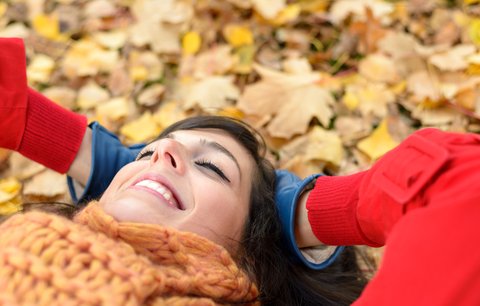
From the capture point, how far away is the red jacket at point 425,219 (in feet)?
2.74

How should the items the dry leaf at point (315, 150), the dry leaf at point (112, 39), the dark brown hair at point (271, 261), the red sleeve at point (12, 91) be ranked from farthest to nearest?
the dry leaf at point (112, 39)
the dry leaf at point (315, 150)
the red sleeve at point (12, 91)
the dark brown hair at point (271, 261)

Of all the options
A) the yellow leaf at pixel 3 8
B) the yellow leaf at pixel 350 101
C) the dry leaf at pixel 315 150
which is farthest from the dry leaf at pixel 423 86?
the yellow leaf at pixel 3 8

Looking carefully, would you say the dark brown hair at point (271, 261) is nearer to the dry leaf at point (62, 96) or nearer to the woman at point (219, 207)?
the woman at point (219, 207)

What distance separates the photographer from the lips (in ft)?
3.83

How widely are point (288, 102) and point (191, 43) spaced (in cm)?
55

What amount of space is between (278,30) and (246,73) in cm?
30

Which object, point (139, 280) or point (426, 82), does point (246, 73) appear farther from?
point (139, 280)

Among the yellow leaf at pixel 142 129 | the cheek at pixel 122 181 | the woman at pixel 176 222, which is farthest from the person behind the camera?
the yellow leaf at pixel 142 129

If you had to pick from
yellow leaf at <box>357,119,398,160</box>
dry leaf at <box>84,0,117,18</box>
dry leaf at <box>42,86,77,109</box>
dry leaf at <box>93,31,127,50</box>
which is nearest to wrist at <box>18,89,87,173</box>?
dry leaf at <box>42,86,77,109</box>

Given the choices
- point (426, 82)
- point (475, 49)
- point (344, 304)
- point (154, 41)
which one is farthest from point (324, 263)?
point (154, 41)

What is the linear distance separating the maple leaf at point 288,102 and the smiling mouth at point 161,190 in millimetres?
716

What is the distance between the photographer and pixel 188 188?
122cm

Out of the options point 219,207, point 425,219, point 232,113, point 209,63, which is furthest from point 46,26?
point 425,219

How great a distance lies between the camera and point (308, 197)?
1.44 meters
